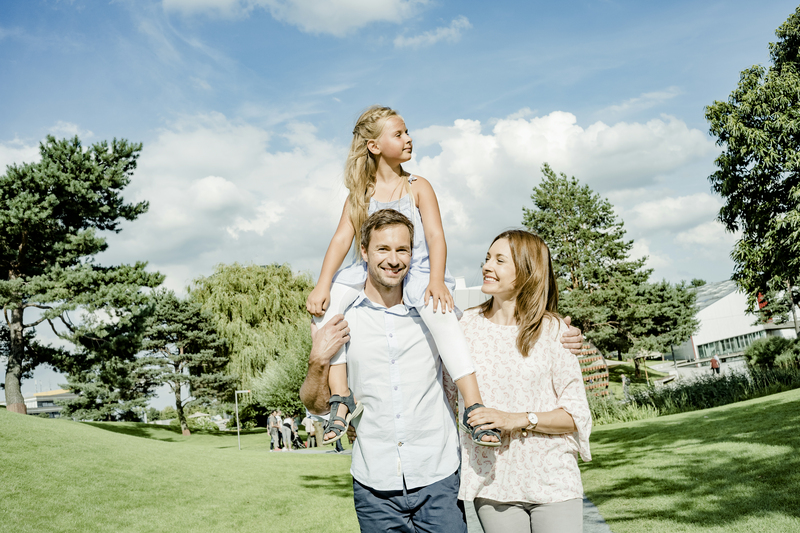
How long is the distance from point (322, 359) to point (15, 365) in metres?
23.6

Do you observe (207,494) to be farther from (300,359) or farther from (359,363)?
(300,359)

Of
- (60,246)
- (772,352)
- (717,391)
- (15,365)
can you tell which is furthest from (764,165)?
(15,365)

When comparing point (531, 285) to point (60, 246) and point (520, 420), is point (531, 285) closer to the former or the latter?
point (520, 420)

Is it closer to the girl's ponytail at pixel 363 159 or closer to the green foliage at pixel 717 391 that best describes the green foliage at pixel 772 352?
the green foliage at pixel 717 391

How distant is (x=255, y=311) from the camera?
93.3ft

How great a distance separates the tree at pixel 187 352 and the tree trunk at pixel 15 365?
244 inches

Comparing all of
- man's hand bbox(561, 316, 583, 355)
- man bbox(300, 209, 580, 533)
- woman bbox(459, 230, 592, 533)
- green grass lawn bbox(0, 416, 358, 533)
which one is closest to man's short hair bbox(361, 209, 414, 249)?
man bbox(300, 209, 580, 533)

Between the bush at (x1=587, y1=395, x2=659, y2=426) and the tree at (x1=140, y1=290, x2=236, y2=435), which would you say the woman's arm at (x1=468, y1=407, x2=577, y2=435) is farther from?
the tree at (x1=140, y1=290, x2=236, y2=435)

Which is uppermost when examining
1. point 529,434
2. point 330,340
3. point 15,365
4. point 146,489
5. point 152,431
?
point 15,365

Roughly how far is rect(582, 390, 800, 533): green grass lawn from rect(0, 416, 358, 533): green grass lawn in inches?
140

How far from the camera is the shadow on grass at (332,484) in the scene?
9805mm

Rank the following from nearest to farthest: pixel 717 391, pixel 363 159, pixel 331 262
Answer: pixel 331 262, pixel 363 159, pixel 717 391

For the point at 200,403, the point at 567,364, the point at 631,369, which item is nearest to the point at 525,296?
the point at 567,364

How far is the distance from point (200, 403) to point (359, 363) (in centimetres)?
Answer: 2742
